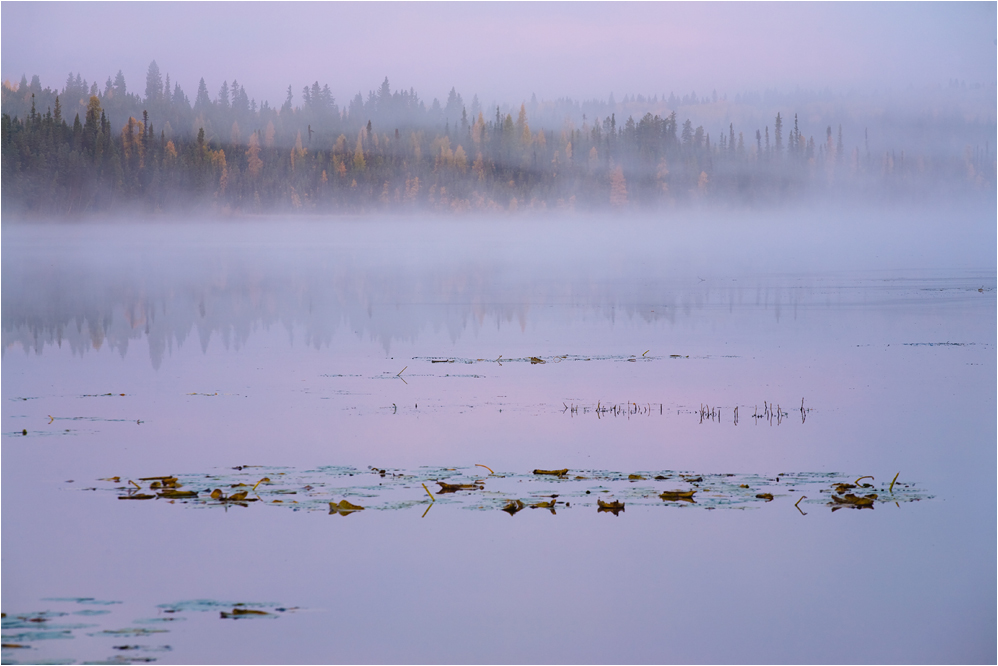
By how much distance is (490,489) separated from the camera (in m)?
10.9

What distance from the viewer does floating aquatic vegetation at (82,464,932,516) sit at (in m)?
10.4

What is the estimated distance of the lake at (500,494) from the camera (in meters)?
7.84

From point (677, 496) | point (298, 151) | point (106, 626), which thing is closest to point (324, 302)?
point (677, 496)

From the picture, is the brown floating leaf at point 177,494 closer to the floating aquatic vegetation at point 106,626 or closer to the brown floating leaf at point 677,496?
the floating aquatic vegetation at point 106,626

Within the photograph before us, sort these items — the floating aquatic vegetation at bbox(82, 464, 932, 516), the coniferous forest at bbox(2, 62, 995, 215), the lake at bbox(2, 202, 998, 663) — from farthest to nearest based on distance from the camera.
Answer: the coniferous forest at bbox(2, 62, 995, 215)
the floating aquatic vegetation at bbox(82, 464, 932, 516)
the lake at bbox(2, 202, 998, 663)

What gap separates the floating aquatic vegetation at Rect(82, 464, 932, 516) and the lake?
4 centimetres

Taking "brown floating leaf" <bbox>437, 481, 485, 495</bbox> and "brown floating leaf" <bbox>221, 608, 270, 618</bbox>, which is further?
"brown floating leaf" <bbox>437, 481, 485, 495</bbox>

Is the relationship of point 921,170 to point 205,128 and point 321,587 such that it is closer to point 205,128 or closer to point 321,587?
point 205,128

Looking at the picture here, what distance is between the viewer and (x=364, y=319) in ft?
96.3

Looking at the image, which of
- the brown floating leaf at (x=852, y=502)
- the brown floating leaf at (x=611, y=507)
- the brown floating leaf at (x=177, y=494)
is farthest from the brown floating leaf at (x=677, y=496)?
the brown floating leaf at (x=177, y=494)

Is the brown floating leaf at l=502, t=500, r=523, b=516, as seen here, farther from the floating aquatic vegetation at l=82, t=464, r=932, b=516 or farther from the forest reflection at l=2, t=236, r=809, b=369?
the forest reflection at l=2, t=236, r=809, b=369

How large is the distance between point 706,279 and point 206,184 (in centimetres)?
10119

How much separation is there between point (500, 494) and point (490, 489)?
217 millimetres

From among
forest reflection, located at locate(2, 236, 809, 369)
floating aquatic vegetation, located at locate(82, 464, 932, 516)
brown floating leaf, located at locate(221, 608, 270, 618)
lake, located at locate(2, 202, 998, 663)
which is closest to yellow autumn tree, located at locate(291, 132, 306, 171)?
forest reflection, located at locate(2, 236, 809, 369)
